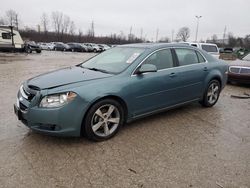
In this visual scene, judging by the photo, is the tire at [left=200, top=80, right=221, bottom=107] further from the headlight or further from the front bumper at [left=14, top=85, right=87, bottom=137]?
the headlight

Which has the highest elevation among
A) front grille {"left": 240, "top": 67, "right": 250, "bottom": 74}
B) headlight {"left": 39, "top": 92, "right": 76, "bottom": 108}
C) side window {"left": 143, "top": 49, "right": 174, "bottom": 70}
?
side window {"left": 143, "top": 49, "right": 174, "bottom": 70}

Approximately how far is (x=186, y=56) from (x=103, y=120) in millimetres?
2410

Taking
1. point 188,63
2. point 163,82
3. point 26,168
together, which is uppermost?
point 188,63

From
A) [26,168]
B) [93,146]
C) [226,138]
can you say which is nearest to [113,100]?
[93,146]

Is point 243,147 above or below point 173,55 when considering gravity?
below

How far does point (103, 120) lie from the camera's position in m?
3.66

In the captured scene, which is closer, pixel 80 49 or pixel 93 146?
pixel 93 146

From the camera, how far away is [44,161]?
121 inches

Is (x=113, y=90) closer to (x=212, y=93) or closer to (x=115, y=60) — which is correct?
(x=115, y=60)

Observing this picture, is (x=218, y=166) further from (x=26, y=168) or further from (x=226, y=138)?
(x=26, y=168)

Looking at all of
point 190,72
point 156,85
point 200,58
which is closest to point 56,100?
point 156,85

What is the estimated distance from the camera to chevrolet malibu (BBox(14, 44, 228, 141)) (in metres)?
3.29

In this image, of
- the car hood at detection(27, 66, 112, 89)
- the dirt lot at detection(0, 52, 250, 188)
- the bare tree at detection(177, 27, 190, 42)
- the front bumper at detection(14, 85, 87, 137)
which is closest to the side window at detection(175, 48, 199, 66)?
the dirt lot at detection(0, 52, 250, 188)

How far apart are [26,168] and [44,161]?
0.23 metres
